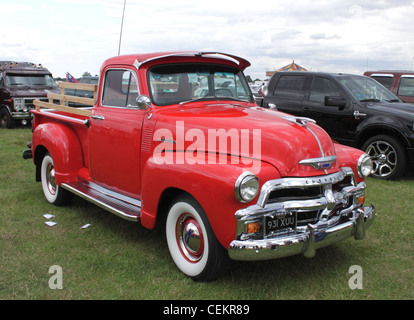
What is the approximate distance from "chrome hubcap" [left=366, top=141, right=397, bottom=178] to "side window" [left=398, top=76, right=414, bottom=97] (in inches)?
126

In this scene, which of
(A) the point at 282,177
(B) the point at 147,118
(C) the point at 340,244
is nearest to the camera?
(A) the point at 282,177

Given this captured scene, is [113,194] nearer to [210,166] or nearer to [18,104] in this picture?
[210,166]

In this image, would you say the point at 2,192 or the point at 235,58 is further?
the point at 2,192

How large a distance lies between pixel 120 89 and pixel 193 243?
2.02 metres

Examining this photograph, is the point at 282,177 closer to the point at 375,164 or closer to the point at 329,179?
the point at 329,179

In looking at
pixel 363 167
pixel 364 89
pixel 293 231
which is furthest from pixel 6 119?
pixel 293 231

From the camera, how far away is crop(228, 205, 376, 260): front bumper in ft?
9.69

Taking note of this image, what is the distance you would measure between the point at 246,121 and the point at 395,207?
3.00 meters

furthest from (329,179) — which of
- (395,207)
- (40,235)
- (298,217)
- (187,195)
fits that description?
(40,235)

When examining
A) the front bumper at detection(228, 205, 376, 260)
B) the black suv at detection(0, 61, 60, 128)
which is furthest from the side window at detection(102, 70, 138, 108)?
the black suv at detection(0, 61, 60, 128)

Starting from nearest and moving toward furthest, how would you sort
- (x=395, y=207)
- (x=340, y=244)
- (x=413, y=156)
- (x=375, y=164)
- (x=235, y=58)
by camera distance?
(x=340, y=244) → (x=235, y=58) → (x=395, y=207) → (x=413, y=156) → (x=375, y=164)

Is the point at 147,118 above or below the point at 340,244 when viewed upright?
above

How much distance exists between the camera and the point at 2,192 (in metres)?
6.02

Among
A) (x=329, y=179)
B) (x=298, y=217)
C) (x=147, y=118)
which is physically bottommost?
(x=298, y=217)
